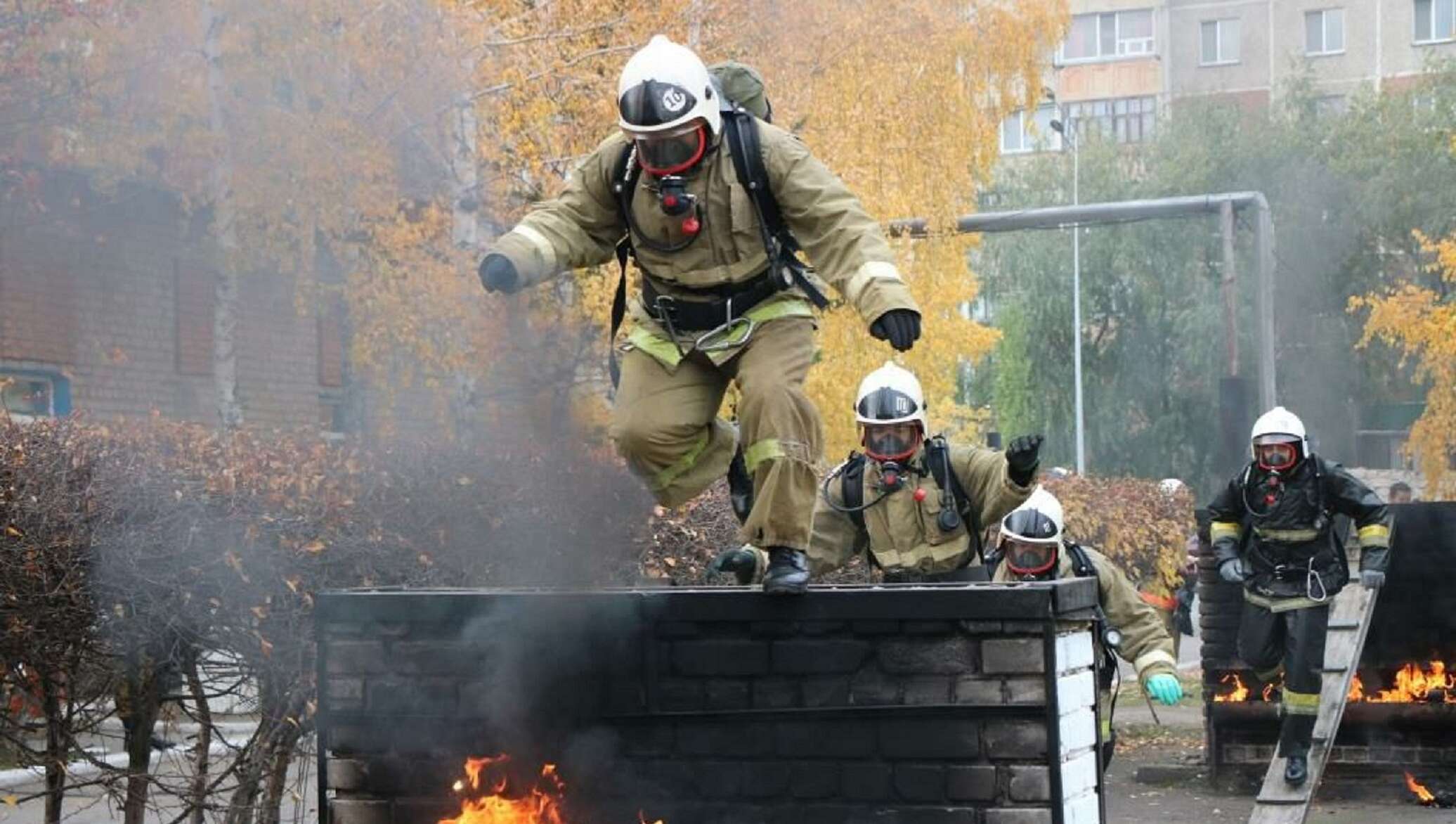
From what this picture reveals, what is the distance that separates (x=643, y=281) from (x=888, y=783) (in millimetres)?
1705

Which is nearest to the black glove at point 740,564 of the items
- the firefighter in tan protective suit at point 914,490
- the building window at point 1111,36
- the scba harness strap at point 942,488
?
the firefighter in tan protective suit at point 914,490

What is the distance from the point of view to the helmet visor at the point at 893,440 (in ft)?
28.0

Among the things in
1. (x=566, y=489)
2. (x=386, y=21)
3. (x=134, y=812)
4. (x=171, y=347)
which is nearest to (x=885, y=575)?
(x=566, y=489)

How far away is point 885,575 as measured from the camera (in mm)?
8586

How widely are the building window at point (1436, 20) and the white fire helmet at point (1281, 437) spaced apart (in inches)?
1829

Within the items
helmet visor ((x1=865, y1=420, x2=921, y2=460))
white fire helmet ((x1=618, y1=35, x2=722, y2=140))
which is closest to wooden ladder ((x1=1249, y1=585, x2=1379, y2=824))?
helmet visor ((x1=865, y1=420, x2=921, y2=460))

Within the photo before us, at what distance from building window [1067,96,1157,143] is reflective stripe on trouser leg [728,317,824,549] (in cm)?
5137

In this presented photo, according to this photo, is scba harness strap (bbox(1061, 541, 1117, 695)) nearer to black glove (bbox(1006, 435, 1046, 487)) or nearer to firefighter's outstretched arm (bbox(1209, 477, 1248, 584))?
black glove (bbox(1006, 435, 1046, 487))

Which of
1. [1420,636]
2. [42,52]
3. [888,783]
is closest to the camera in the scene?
[888,783]

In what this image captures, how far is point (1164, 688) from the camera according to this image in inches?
338

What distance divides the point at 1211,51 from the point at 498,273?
185ft

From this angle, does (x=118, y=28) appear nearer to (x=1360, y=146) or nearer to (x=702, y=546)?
(x=702, y=546)

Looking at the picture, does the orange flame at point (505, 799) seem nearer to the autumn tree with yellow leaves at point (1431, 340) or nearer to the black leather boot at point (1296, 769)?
the black leather boot at point (1296, 769)

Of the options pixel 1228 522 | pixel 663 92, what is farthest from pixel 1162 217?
pixel 663 92
